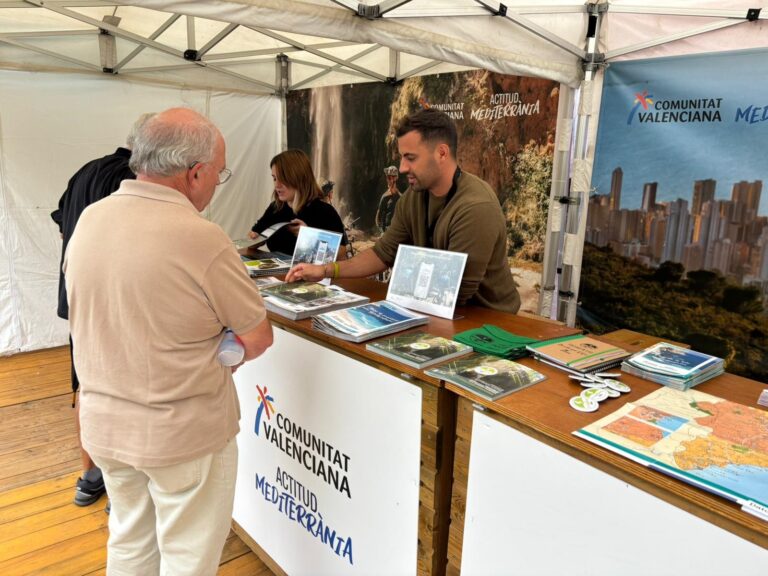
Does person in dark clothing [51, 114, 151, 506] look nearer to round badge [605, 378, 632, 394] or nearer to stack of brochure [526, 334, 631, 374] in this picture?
stack of brochure [526, 334, 631, 374]

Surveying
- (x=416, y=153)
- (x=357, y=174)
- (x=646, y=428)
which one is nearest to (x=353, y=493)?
(x=646, y=428)

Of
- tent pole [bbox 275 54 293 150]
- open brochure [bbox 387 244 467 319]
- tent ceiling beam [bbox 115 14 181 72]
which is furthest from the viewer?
tent pole [bbox 275 54 293 150]

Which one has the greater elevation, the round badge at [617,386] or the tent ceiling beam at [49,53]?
the tent ceiling beam at [49,53]

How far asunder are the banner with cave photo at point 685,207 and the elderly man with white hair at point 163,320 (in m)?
2.50

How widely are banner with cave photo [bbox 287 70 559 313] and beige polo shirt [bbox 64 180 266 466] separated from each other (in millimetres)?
2625

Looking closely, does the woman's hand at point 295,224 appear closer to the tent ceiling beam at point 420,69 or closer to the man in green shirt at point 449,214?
the man in green shirt at point 449,214

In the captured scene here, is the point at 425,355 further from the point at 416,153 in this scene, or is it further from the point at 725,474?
the point at 416,153

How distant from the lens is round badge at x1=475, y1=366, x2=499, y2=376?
1.28m

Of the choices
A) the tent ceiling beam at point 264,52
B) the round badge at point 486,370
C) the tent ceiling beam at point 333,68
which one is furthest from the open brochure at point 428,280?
the tent ceiling beam at point 264,52

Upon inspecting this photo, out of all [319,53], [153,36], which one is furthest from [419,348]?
[153,36]

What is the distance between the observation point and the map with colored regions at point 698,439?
851 mm

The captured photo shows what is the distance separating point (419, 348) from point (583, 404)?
1.52 feet

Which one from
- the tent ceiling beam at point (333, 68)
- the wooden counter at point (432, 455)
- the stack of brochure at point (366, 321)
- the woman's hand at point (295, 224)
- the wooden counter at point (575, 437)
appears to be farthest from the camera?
the tent ceiling beam at point (333, 68)

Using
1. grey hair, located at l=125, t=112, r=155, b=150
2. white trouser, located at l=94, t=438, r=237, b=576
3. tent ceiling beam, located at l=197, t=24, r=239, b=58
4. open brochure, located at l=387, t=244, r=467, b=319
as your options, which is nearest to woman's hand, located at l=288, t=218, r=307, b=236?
open brochure, located at l=387, t=244, r=467, b=319
